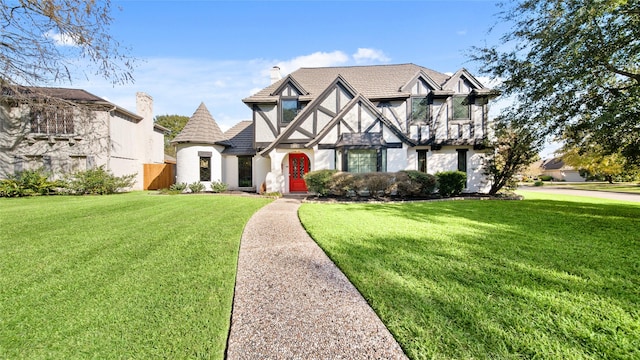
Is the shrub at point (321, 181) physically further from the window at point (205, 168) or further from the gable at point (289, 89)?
the window at point (205, 168)

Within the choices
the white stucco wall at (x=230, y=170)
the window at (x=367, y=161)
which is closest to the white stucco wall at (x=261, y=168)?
the white stucco wall at (x=230, y=170)

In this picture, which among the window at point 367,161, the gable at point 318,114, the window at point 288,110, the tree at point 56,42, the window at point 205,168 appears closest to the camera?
the tree at point 56,42

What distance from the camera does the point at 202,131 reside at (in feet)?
59.4

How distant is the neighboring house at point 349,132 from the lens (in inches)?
579

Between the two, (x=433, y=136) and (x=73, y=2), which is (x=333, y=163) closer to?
(x=433, y=136)

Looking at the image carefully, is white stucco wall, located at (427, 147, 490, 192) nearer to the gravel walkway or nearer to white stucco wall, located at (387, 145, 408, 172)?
white stucco wall, located at (387, 145, 408, 172)

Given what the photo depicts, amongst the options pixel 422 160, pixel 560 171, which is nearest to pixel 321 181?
pixel 422 160

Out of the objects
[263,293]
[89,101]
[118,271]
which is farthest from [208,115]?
[263,293]

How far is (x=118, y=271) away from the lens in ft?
12.6

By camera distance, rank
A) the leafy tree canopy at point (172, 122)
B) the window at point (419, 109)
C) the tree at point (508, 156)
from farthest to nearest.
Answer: the leafy tree canopy at point (172, 122)
the window at point (419, 109)
the tree at point (508, 156)

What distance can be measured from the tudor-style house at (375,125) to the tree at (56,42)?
8655 mm

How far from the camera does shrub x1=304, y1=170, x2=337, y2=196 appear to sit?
13.0 metres

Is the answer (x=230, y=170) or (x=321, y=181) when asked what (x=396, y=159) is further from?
(x=230, y=170)

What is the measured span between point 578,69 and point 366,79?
40.8 ft
